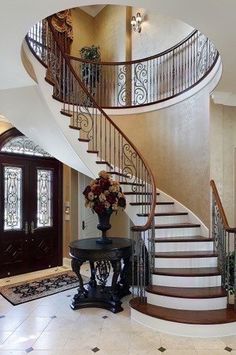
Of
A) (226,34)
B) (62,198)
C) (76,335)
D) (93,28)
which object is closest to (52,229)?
(62,198)

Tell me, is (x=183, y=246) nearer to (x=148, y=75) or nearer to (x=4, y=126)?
(x=4, y=126)

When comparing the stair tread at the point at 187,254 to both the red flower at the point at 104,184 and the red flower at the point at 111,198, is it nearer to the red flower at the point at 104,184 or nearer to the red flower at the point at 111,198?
the red flower at the point at 111,198

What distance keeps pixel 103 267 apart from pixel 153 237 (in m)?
1.06

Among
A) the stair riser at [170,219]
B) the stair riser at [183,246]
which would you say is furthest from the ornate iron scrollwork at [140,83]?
the stair riser at [183,246]

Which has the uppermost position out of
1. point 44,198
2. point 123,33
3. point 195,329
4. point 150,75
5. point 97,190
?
point 123,33

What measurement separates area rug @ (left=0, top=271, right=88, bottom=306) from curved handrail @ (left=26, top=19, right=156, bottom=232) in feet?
6.83

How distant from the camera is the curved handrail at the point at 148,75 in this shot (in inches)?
206

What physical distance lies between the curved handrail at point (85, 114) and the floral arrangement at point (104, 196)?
590mm

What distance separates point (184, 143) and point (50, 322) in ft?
11.8

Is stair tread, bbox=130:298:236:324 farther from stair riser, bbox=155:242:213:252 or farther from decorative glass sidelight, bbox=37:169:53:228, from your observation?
decorative glass sidelight, bbox=37:169:53:228

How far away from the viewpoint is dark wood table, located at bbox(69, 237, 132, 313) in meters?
3.57

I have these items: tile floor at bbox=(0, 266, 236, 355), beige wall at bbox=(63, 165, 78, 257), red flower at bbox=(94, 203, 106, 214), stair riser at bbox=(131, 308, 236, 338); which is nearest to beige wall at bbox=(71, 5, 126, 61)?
beige wall at bbox=(63, 165, 78, 257)

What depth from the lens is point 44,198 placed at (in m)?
6.10

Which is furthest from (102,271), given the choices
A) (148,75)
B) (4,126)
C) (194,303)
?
(148,75)
